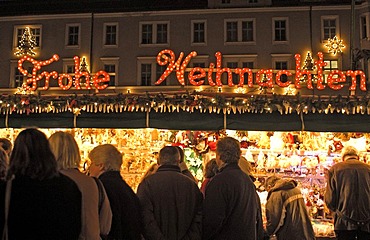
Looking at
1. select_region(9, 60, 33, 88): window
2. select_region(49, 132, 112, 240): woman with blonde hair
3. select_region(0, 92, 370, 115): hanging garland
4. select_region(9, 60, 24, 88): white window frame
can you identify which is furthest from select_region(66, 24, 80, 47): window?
select_region(49, 132, 112, 240): woman with blonde hair

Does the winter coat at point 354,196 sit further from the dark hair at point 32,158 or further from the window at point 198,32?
the window at point 198,32

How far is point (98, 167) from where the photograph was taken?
13.4ft

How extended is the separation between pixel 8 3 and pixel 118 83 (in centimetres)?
1144

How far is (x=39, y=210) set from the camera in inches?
109

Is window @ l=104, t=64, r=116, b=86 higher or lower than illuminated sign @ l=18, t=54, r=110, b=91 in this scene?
higher

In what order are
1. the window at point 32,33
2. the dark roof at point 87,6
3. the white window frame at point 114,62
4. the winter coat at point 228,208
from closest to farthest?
the winter coat at point 228,208, the white window frame at point 114,62, the dark roof at point 87,6, the window at point 32,33

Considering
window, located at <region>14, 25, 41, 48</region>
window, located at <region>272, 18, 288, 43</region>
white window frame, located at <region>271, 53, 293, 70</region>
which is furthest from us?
window, located at <region>14, 25, 41, 48</region>

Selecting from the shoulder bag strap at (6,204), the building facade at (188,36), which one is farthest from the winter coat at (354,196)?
the building facade at (188,36)

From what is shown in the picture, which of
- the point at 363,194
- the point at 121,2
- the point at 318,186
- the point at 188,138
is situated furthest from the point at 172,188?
the point at 121,2

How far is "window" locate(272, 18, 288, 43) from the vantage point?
28891 mm

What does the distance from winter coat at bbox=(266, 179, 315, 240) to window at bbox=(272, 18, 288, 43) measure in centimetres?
2441

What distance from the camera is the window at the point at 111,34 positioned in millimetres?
30188

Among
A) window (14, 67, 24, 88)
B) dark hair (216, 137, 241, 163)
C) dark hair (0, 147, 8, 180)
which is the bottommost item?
dark hair (0, 147, 8, 180)

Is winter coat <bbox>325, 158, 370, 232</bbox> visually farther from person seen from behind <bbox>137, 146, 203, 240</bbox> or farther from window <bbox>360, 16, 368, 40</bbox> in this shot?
window <bbox>360, 16, 368, 40</bbox>
